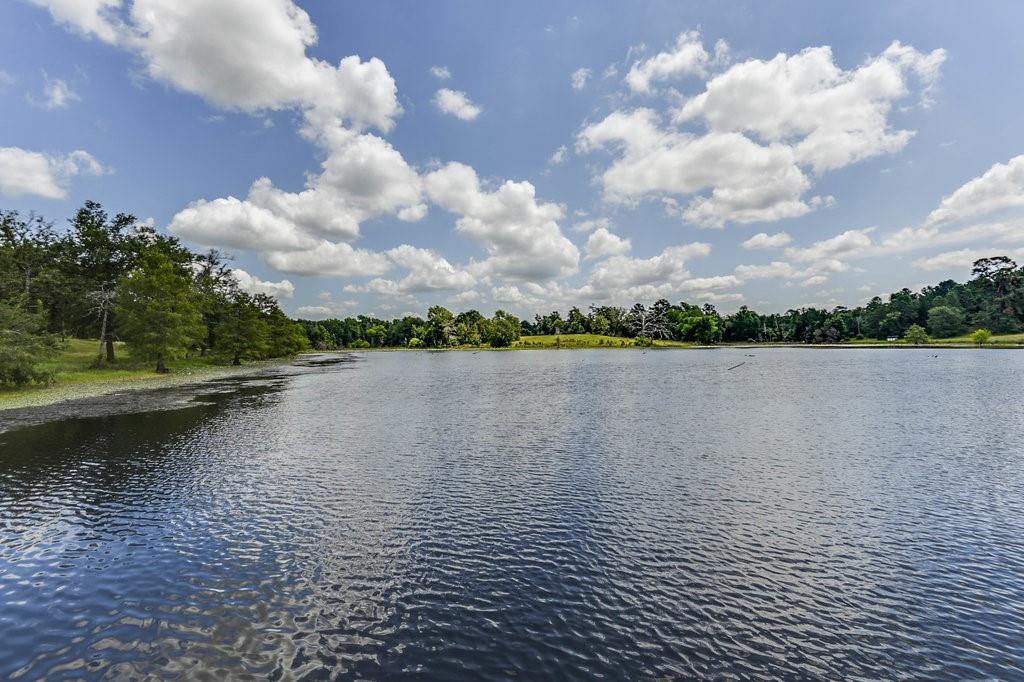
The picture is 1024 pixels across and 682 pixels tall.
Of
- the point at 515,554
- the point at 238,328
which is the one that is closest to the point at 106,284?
the point at 238,328

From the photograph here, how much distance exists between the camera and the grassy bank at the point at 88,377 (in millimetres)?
64938

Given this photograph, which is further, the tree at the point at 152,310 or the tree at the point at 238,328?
the tree at the point at 238,328

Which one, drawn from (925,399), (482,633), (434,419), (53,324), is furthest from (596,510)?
(53,324)

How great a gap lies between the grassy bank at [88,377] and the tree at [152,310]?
17.1 feet

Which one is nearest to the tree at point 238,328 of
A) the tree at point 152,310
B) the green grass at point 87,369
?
the green grass at point 87,369

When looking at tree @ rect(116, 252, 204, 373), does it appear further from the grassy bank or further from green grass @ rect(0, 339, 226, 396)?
the grassy bank

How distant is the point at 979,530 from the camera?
21.8 m

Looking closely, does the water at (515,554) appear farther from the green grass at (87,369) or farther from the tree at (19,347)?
the green grass at (87,369)

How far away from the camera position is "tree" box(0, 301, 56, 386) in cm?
5937

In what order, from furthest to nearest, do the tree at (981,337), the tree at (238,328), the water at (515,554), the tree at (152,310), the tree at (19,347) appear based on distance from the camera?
the tree at (981,337) → the tree at (238,328) → the tree at (152,310) → the tree at (19,347) → the water at (515,554)

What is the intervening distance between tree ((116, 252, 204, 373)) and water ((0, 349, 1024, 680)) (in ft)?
178

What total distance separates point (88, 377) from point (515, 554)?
103 meters

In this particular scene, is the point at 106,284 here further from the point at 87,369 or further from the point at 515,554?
the point at 515,554

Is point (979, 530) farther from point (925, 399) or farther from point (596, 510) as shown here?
point (925, 399)
